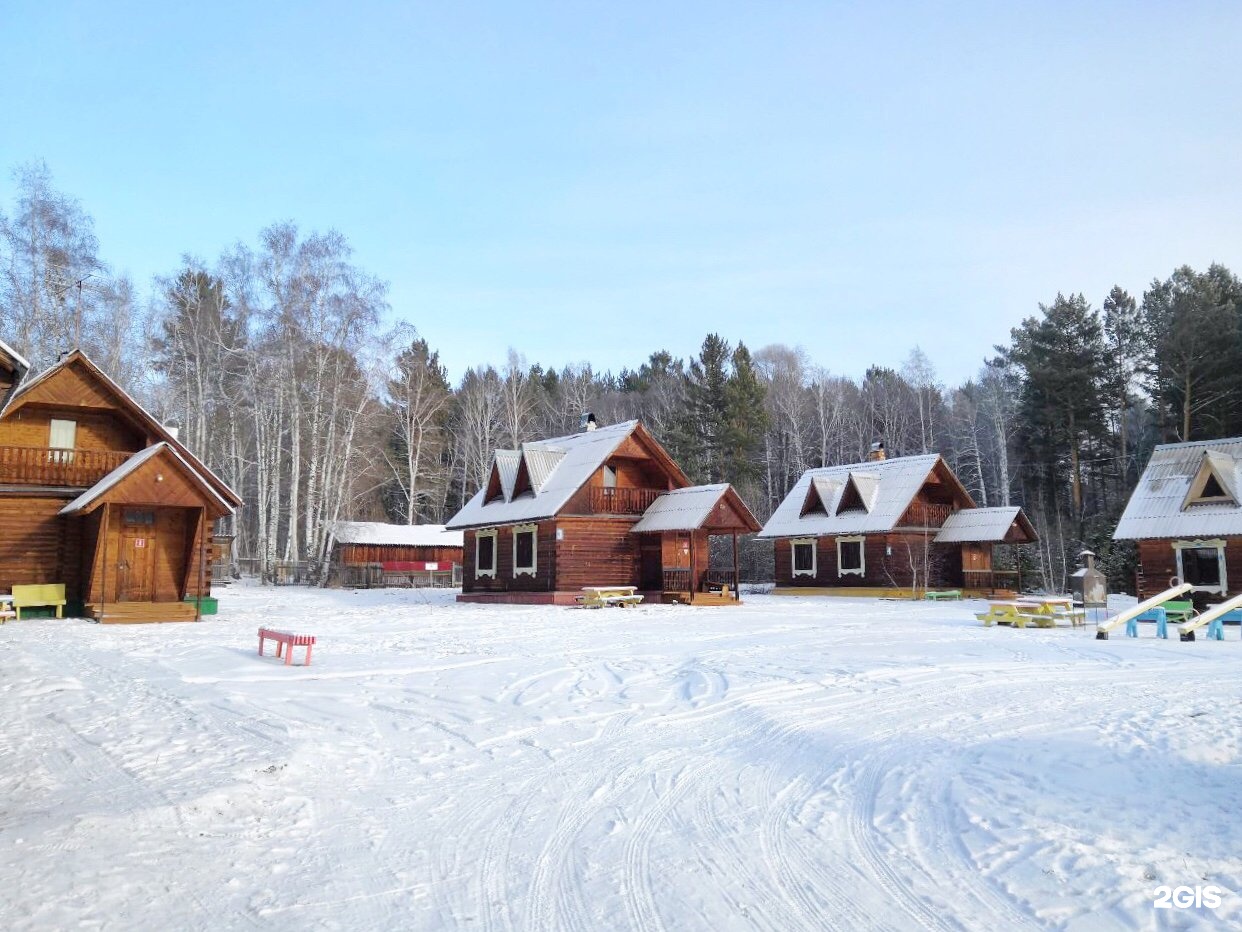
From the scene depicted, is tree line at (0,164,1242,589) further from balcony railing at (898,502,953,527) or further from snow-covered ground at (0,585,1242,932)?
snow-covered ground at (0,585,1242,932)

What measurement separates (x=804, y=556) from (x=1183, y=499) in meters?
14.6

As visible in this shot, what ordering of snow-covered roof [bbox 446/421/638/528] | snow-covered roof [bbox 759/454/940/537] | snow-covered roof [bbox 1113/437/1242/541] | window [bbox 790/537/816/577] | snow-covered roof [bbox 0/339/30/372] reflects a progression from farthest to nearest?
window [bbox 790/537/816/577], snow-covered roof [bbox 759/454/940/537], snow-covered roof [bbox 446/421/638/528], snow-covered roof [bbox 1113/437/1242/541], snow-covered roof [bbox 0/339/30/372]

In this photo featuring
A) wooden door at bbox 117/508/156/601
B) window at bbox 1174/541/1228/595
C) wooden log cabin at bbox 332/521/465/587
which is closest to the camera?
wooden door at bbox 117/508/156/601

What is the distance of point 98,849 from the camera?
4945 mm

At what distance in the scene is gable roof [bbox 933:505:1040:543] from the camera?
109 feet

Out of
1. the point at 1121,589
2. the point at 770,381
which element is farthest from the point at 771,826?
the point at 770,381

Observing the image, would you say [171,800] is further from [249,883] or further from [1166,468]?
[1166,468]

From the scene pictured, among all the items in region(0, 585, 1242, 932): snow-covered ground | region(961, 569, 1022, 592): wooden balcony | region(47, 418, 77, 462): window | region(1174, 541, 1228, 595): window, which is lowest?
region(0, 585, 1242, 932): snow-covered ground

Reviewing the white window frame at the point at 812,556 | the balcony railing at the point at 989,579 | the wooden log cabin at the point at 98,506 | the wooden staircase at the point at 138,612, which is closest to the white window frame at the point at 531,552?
the wooden log cabin at the point at 98,506

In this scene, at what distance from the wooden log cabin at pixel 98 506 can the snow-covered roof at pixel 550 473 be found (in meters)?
9.61

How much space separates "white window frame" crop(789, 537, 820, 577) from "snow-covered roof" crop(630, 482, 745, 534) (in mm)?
10003

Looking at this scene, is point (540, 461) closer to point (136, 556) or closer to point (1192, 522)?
point (136, 556)

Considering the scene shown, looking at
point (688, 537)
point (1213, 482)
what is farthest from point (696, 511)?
point (1213, 482)

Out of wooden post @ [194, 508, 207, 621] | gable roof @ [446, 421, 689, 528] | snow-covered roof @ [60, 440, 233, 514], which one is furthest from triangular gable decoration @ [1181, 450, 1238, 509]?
wooden post @ [194, 508, 207, 621]
